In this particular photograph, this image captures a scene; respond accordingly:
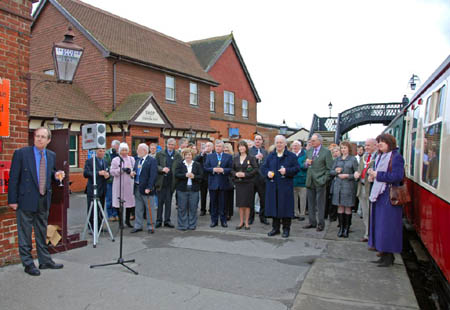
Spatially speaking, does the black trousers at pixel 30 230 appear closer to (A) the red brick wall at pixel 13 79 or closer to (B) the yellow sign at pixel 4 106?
(A) the red brick wall at pixel 13 79

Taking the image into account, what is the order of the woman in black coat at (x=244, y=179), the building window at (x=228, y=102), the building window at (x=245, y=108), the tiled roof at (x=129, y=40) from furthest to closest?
the building window at (x=245, y=108), the building window at (x=228, y=102), the tiled roof at (x=129, y=40), the woman in black coat at (x=244, y=179)

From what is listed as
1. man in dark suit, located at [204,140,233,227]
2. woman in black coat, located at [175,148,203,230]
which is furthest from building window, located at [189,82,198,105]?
woman in black coat, located at [175,148,203,230]

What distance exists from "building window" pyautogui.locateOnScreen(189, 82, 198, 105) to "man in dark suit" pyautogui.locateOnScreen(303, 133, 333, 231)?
583 inches

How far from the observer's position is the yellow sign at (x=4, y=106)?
5.33 meters

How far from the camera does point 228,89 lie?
27078 millimetres

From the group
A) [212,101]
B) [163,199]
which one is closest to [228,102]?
[212,101]

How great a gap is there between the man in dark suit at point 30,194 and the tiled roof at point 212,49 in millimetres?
20432

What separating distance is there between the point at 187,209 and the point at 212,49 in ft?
67.1

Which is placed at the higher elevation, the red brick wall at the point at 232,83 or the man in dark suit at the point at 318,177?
the red brick wall at the point at 232,83

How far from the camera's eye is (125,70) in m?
17.5

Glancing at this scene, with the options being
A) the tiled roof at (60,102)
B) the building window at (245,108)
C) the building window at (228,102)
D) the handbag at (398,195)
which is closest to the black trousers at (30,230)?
the handbag at (398,195)

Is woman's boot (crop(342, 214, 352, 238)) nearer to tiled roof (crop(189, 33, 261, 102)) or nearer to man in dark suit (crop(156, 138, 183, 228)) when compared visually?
man in dark suit (crop(156, 138, 183, 228))

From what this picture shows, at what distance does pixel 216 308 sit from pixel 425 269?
4461 mm

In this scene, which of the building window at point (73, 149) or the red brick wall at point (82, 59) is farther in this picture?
the red brick wall at point (82, 59)
